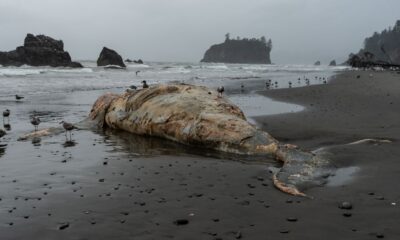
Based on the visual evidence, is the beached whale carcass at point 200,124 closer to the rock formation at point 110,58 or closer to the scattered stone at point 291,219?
the scattered stone at point 291,219

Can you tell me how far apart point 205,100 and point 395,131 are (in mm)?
4333

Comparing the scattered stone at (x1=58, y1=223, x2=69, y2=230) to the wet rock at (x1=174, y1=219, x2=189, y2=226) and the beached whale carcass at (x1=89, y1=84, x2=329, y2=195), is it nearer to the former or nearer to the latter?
the wet rock at (x1=174, y1=219, x2=189, y2=226)

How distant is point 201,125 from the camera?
9172 mm

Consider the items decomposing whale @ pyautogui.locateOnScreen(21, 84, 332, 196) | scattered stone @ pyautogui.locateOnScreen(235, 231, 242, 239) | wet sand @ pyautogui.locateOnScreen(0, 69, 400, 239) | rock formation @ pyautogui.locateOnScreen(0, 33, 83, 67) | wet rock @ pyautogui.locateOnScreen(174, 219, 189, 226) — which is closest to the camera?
scattered stone @ pyautogui.locateOnScreen(235, 231, 242, 239)

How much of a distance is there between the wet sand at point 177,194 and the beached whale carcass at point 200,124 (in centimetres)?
30

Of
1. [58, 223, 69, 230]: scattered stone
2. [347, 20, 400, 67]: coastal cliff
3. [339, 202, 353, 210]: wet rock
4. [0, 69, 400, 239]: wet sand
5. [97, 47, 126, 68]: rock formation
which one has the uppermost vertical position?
[347, 20, 400, 67]: coastal cliff

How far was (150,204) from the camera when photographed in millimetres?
5582

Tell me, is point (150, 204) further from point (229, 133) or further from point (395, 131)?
point (395, 131)

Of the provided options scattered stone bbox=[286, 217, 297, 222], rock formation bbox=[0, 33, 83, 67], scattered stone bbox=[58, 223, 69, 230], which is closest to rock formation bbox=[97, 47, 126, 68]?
rock formation bbox=[0, 33, 83, 67]

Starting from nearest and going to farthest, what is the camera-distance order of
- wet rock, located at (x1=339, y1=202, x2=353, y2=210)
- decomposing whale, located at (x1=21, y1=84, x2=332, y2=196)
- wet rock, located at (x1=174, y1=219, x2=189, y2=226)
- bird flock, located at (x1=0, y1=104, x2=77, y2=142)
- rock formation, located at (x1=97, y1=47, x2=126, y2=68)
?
wet rock, located at (x1=174, y1=219, x2=189, y2=226) < wet rock, located at (x1=339, y1=202, x2=353, y2=210) < decomposing whale, located at (x1=21, y1=84, x2=332, y2=196) < bird flock, located at (x1=0, y1=104, x2=77, y2=142) < rock formation, located at (x1=97, y1=47, x2=126, y2=68)

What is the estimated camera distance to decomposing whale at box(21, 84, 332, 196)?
22.5 feet

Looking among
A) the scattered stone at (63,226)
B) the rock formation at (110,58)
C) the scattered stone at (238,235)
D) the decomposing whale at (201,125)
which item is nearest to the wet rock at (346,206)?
the decomposing whale at (201,125)

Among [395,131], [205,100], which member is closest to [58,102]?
[205,100]

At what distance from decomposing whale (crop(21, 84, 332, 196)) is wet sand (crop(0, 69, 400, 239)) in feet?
0.93
